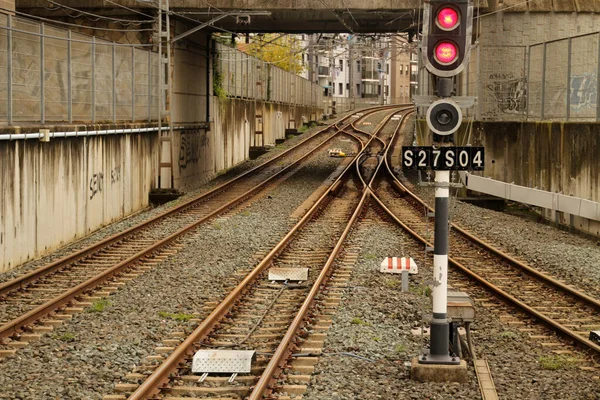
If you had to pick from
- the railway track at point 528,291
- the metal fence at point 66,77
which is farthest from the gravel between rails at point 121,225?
the railway track at point 528,291

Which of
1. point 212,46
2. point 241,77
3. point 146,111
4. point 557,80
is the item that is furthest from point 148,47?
point 241,77

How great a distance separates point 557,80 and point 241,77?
80.1ft

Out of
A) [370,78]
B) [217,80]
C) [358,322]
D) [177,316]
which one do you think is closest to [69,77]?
[177,316]

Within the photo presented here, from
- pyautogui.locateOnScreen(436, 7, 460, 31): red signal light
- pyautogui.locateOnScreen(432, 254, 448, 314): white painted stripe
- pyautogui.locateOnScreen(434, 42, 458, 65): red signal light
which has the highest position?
pyautogui.locateOnScreen(436, 7, 460, 31): red signal light

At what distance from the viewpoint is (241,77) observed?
1911 inches

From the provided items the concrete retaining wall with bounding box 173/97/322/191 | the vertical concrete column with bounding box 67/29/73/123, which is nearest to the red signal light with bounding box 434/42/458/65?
the vertical concrete column with bounding box 67/29/73/123

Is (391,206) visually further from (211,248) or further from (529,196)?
(211,248)

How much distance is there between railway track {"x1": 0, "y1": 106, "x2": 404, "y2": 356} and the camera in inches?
471

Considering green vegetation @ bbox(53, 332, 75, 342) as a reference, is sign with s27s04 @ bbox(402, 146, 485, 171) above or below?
above

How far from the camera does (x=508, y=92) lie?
3120 centimetres

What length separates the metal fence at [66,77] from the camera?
18406 millimetres

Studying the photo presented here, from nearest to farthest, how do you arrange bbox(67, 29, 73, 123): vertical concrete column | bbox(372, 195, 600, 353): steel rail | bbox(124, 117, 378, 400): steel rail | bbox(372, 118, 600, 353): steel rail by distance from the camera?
1. bbox(124, 117, 378, 400): steel rail
2. bbox(372, 195, 600, 353): steel rail
3. bbox(372, 118, 600, 353): steel rail
4. bbox(67, 29, 73, 123): vertical concrete column

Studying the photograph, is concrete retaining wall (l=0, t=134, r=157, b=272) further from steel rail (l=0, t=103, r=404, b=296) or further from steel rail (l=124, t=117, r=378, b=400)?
steel rail (l=124, t=117, r=378, b=400)

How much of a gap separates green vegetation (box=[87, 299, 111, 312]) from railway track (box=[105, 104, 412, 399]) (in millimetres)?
1604
